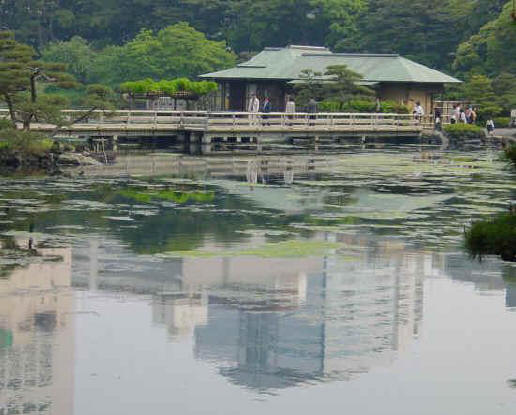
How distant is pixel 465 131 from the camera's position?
184 feet

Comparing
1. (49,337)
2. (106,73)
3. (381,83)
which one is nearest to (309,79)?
(381,83)

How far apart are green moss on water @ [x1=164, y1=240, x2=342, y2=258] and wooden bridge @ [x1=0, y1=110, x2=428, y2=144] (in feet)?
63.4

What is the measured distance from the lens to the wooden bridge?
45.2 metres

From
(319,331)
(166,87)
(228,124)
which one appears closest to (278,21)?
(166,87)

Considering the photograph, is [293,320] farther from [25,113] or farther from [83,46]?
[83,46]

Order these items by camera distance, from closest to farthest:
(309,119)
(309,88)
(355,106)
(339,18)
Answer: (309,119)
(355,106)
(309,88)
(339,18)

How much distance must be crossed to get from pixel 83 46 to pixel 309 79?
2012 cm

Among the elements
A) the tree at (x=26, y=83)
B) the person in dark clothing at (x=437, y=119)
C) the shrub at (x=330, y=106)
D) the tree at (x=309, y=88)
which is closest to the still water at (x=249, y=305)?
the tree at (x=26, y=83)

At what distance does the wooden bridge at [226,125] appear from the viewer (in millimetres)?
45188

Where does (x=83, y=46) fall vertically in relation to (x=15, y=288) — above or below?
above

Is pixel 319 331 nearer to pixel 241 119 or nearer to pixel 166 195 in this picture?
pixel 166 195

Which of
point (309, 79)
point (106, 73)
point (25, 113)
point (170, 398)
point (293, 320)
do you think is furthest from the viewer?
point (106, 73)

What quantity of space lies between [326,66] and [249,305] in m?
42.6

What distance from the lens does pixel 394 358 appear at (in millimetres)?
15977
